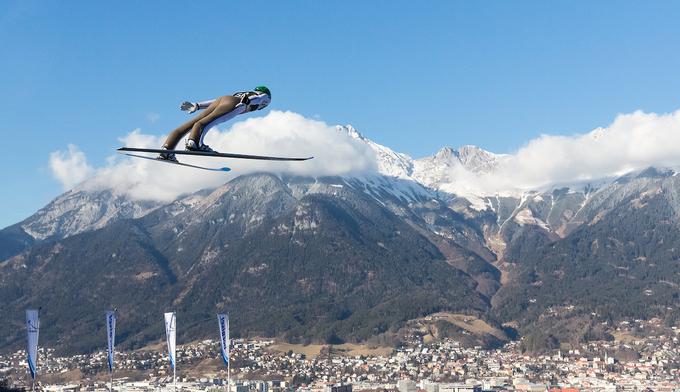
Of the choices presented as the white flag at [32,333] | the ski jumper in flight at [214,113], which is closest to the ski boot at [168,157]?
the ski jumper in flight at [214,113]

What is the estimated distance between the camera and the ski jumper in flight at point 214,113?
2186cm

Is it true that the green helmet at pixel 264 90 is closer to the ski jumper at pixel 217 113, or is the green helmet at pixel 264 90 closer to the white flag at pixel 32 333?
the ski jumper at pixel 217 113

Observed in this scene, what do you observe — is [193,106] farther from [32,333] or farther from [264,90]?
[32,333]

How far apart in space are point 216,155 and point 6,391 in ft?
350

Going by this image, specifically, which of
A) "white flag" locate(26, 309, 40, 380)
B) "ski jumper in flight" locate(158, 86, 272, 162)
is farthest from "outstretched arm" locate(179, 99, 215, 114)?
"white flag" locate(26, 309, 40, 380)

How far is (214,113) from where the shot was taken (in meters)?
22.0

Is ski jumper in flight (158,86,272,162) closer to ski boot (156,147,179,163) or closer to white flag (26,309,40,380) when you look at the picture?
ski boot (156,147,179,163)

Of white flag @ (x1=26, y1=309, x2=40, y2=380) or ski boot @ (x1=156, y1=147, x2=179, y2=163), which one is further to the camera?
white flag @ (x1=26, y1=309, x2=40, y2=380)

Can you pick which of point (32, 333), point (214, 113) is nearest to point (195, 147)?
point (214, 113)

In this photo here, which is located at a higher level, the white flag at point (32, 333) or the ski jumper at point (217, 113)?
the ski jumper at point (217, 113)

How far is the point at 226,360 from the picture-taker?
97.9m

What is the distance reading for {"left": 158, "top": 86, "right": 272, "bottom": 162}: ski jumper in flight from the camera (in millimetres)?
21859

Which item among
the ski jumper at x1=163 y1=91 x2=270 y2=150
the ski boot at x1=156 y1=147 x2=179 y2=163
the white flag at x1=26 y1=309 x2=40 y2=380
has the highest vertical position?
the ski jumper at x1=163 y1=91 x2=270 y2=150

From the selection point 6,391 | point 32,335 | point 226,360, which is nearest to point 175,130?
point 32,335
